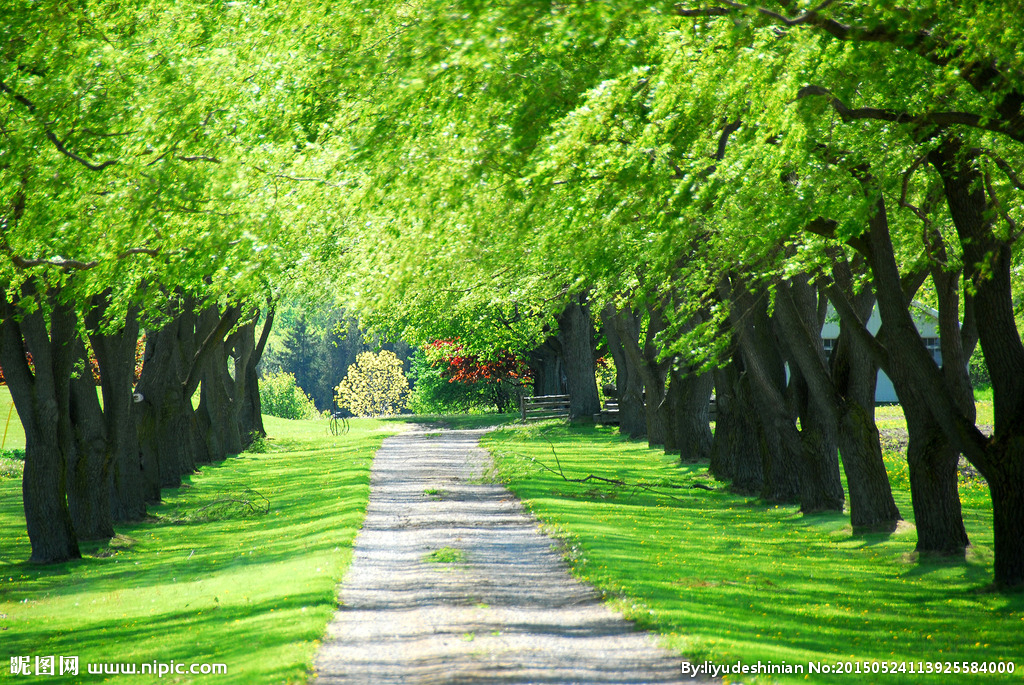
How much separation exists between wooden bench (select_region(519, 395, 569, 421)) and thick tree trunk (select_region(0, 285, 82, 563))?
2876cm

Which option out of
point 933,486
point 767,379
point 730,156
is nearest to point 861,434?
point 933,486

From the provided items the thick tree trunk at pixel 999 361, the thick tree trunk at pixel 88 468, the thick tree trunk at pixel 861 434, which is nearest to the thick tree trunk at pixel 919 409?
the thick tree trunk at pixel 999 361

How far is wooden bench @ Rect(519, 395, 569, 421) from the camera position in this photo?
43.5 m

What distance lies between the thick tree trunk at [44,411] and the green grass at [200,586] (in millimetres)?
550

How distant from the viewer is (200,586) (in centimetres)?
1270

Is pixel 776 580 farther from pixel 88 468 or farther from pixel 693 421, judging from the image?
pixel 693 421

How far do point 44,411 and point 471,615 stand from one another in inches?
332

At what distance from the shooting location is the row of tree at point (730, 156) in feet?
28.0

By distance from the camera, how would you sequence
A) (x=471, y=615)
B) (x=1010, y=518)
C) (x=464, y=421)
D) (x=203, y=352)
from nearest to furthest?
(x=471, y=615) < (x=1010, y=518) < (x=203, y=352) < (x=464, y=421)

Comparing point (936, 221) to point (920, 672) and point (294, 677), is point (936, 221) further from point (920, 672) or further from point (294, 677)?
point (294, 677)

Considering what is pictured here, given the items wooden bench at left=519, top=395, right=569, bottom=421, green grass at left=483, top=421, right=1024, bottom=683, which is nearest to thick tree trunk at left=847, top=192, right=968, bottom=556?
green grass at left=483, top=421, right=1024, bottom=683

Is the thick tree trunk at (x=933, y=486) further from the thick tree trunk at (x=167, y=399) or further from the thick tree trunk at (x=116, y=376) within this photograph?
the thick tree trunk at (x=167, y=399)

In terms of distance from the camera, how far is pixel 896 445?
29156mm

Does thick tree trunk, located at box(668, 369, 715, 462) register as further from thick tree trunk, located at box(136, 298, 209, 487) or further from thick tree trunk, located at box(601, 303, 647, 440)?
thick tree trunk, located at box(136, 298, 209, 487)
